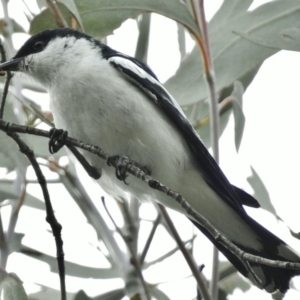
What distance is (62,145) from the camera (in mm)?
2055

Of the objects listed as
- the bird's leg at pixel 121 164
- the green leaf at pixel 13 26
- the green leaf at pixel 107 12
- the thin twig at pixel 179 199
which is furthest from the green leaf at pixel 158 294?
the green leaf at pixel 13 26

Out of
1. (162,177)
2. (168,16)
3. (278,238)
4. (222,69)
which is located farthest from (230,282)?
(168,16)

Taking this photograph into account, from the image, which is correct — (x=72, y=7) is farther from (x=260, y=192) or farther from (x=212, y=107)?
(x=260, y=192)

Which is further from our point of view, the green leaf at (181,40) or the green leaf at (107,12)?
the green leaf at (181,40)

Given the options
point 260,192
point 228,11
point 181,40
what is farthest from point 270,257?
point 181,40

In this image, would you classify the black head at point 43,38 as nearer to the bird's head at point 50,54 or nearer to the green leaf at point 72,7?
the bird's head at point 50,54

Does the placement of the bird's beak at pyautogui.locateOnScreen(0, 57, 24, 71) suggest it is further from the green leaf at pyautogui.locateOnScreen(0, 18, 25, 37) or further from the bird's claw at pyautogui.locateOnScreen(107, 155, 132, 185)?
the bird's claw at pyautogui.locateOnScreen(107, 155, 132, 185)

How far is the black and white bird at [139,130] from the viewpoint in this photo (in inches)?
84.2

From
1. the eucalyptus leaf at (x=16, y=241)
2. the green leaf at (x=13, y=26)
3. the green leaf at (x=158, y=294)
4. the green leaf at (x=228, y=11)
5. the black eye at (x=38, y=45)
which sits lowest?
the green leaf at (x=158, y=294)

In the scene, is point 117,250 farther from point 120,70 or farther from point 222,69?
point 222,69

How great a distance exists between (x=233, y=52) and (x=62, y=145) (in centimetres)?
85

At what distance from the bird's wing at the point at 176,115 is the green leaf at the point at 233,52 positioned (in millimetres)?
235

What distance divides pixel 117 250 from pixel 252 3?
1.08 m

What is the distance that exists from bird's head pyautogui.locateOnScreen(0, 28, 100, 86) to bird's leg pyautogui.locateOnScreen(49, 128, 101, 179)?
0.25 m
